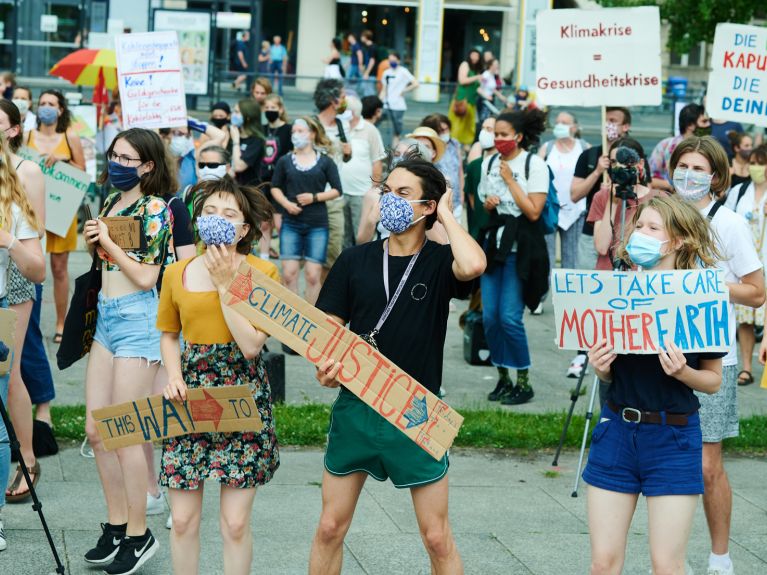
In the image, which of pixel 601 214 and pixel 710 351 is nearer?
pixel 710 351

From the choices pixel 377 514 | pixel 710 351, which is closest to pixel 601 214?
pixel 377 514

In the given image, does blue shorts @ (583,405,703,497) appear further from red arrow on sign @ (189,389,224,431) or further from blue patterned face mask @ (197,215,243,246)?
blue patterned face mask @ (197,215,243,246)

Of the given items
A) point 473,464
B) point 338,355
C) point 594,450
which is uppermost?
point 338,355

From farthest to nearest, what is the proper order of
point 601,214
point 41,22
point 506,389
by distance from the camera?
1. point 41,22
2. point 506,389
3. point 601,214

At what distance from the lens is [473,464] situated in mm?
7688

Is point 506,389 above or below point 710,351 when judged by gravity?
below

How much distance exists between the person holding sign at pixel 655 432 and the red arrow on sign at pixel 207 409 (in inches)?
56.9

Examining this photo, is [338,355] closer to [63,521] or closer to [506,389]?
[63,521]

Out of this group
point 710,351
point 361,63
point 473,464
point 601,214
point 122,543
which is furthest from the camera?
point 361,63

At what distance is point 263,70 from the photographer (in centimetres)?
3341

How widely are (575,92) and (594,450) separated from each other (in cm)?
461

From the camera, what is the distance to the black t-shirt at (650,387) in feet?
15.1

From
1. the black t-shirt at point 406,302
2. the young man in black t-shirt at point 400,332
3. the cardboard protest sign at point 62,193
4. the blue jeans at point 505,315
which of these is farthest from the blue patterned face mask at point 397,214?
the blue jeans at point 505,315

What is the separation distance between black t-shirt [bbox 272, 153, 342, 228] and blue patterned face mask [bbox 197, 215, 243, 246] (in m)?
5.89
